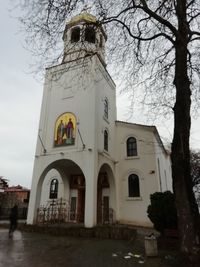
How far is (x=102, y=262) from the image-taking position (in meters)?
6.80

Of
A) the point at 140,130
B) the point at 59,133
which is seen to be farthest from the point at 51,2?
the point at 140,130

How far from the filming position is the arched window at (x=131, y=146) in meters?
18.7

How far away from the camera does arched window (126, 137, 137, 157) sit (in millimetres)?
18672

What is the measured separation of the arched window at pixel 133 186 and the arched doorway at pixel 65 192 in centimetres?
380

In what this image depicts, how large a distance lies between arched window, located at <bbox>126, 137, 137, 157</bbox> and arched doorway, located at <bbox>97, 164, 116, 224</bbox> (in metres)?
2.60

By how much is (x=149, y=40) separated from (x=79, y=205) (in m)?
13.1

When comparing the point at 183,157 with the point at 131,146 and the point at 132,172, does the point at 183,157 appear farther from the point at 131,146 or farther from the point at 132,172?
the point at 131,146

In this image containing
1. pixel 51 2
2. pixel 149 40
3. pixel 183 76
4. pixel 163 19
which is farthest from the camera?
pixel 149 40

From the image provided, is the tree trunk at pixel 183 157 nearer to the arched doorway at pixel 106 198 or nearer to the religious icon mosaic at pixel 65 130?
the religious icon mosaic at pixel 65 130

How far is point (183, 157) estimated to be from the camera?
7137mm

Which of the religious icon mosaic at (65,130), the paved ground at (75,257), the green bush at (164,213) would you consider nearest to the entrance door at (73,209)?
the religious icon mosaic at (65,130)

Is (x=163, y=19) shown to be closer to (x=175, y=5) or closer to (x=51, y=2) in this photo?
(x=175, y=5)

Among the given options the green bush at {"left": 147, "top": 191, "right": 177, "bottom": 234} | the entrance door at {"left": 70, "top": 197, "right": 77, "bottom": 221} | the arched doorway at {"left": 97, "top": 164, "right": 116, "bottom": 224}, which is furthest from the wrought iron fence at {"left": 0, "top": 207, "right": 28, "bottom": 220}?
the green bush at {"left": 147, "top": 191, "right": 177, "bottom": 234}

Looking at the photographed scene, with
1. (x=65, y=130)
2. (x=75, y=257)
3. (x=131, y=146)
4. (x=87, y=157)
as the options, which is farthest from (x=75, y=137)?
(x=75, y=257)
